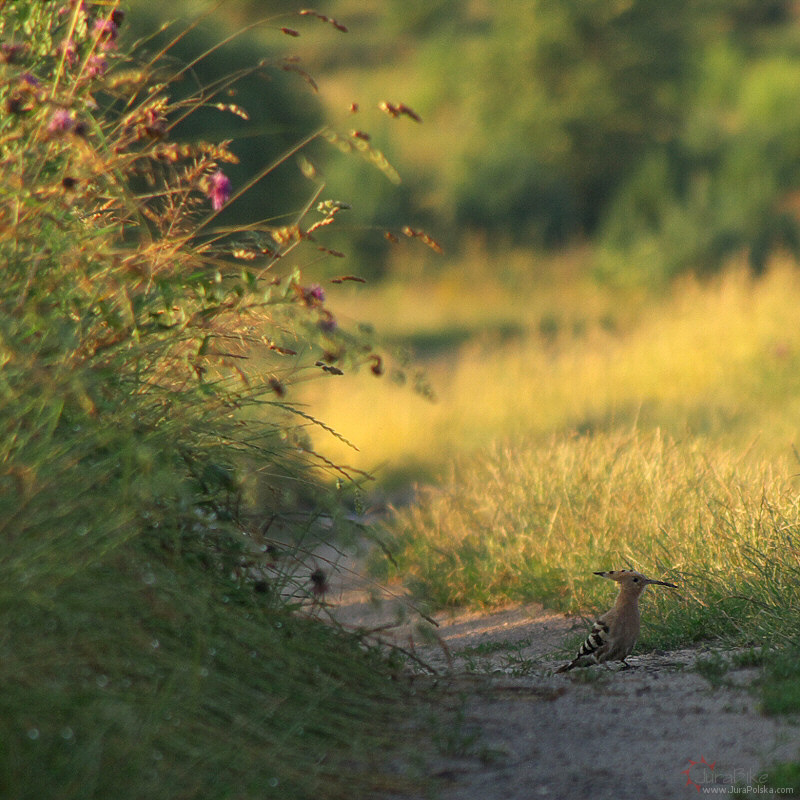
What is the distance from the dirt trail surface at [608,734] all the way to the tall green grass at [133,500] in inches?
11.8

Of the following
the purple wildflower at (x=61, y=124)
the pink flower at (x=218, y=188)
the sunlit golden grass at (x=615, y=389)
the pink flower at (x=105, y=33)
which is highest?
the pink flower at (x=105, y=33)

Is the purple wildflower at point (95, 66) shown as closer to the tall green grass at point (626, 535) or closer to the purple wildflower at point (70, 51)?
the purple wildflower at point (70, 51)

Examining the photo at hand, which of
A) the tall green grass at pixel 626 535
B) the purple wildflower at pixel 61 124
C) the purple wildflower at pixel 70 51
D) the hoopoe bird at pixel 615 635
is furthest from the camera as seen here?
the tall green grass at pixel 626 535

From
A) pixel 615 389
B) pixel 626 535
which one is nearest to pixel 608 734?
pixel 626 535

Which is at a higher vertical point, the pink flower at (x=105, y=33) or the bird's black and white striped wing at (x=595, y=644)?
the pink flower at (x=105, y=33)

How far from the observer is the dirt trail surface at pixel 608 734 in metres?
2.92

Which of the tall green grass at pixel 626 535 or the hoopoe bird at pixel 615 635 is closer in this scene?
the hoopoe bird at pixel 615 635

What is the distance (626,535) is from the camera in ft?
16.4

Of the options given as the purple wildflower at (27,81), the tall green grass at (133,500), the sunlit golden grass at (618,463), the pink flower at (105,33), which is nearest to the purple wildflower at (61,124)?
the tall green grass at (133,500)

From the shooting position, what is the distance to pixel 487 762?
10.0 feet

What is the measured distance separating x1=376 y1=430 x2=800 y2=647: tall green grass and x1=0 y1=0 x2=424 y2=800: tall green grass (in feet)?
4.72

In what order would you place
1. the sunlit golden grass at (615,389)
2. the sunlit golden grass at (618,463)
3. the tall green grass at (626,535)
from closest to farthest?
the tall green grass at (626,535) < the sunlit golden grass at (618,463) < the sunlit golden grass at (615,389)

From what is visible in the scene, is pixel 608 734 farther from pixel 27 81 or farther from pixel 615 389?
pixel 615 389

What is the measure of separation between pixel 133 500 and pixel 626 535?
2.80 metres
